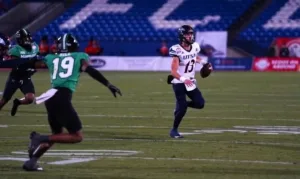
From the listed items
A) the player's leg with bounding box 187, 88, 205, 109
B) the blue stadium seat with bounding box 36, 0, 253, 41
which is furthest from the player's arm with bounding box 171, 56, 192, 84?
the blue stadium seat with bounding box 36, 0, 253, 41

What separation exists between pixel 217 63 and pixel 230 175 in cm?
3055

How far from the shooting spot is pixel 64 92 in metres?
9.56

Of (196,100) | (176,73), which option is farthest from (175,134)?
(176,73)

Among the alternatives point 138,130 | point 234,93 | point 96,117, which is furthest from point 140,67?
point 138,130

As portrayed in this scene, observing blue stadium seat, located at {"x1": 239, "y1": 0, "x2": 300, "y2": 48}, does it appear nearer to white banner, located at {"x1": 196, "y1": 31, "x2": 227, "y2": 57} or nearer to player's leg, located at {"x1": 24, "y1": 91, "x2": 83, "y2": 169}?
white banner, located at {"x1": 196, "y1": 31, "x2": 227, "y2": 57}

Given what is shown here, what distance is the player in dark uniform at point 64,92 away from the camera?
31.1 ft

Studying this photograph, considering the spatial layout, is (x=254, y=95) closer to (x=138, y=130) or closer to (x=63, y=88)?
(x=138, y=130)

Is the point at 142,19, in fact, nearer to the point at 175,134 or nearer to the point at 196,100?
the point at 196,100

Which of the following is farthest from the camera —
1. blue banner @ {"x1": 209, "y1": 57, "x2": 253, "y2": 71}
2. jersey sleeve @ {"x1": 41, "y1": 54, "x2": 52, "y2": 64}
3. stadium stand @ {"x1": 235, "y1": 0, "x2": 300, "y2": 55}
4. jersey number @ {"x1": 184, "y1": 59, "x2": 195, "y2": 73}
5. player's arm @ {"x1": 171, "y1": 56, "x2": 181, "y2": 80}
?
stadium stand @ {"x1": 235, "y1": 0, "x2": 300, "y2": 55}

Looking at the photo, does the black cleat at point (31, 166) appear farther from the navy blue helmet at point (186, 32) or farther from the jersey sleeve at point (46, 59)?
the navy blue helmet at point (186, 32)

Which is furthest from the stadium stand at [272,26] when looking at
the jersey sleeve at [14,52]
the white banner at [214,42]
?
the jersey sleeve at [14,52]

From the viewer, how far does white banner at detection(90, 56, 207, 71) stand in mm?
39312

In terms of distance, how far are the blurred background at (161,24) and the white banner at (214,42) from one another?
0.05m

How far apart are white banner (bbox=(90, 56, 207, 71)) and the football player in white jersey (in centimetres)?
2564
